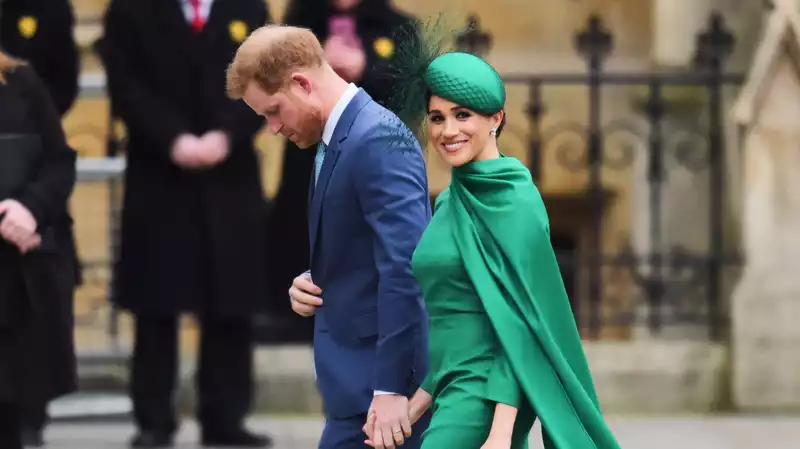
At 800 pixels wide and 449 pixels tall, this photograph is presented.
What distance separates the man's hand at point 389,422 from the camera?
13.4ft

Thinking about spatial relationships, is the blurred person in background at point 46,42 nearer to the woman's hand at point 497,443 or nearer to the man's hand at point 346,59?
the man's hand at point 346,59

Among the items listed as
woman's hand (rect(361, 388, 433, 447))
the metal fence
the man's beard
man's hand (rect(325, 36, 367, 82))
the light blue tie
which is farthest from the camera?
the metal fence

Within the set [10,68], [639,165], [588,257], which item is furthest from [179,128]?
[639,165]

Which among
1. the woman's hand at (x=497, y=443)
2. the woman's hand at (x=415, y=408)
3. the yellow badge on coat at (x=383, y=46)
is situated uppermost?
the yellow badge on coat at (x=383, y=46)

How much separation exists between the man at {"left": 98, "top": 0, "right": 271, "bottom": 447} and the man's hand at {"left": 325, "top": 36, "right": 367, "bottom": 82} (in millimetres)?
395

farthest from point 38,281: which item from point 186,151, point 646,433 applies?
point 646,433

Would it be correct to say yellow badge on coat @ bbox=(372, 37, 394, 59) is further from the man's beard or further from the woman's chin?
the woman's chin

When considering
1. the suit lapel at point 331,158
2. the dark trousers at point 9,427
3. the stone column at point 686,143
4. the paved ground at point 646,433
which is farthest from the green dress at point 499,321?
the stone column at point 686,143

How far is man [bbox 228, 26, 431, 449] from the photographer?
13.6ft

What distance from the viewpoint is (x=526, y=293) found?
3.96 metres

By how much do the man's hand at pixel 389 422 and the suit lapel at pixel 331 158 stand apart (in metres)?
0.43

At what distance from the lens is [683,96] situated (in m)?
9.12

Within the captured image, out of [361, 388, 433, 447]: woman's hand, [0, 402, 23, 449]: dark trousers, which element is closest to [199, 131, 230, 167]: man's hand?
[0, 402, 23, 449]: dark trousers

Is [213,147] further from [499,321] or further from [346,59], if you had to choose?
[499,321]
